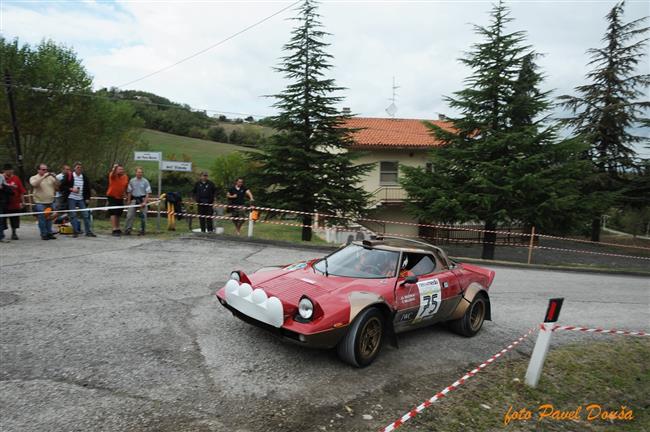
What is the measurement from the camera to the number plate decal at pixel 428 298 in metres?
5.34

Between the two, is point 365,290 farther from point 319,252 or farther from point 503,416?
point 319,252

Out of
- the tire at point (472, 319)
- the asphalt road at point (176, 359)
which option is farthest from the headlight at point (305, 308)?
the tire at point (472, 319)

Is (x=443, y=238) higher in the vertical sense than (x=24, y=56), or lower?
lower

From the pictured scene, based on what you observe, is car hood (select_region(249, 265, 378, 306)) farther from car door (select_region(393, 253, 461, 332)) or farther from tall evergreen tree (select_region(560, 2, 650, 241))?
tall evergreen tree (select_region(560, 2, 650, 241))

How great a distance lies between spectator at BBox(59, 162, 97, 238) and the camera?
10.5 m

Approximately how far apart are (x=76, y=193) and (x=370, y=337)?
8.98m

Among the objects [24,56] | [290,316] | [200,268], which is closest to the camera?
[290,316]

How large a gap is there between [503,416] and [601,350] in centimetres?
310

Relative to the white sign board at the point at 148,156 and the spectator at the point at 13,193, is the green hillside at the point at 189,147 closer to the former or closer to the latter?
the white sign board at the point at 148,156

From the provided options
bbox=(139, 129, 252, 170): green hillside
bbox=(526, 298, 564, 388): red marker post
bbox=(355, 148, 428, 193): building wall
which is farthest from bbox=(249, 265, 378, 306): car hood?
bbox=(139, 129, 252, 170): green hillside

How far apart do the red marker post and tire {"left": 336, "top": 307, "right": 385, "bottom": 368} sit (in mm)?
1662

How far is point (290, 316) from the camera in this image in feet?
14.6

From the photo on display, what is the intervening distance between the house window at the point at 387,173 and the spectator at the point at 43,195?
20.3 metres

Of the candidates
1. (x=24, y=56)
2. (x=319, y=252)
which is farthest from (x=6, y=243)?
(x=24, y=56)
